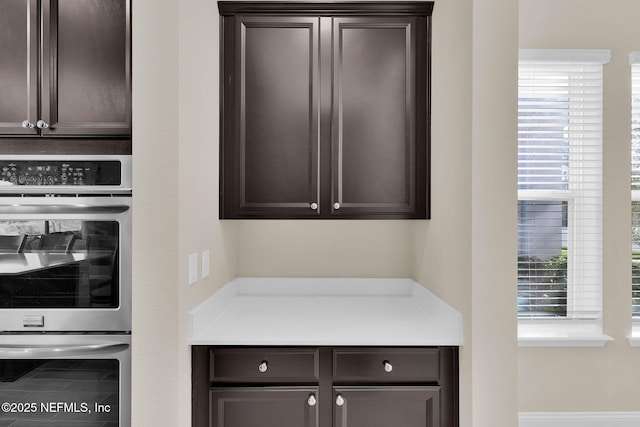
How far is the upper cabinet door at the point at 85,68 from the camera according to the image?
157cm

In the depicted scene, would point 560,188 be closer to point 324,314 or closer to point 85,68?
point 324,314

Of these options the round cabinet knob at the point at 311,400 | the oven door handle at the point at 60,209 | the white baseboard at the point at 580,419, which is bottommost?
the white baseboard at the point at 580,419

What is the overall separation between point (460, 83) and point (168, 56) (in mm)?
1079

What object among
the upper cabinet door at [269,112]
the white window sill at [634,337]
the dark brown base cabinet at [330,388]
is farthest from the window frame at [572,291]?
the upper cabinet door at [269,112]

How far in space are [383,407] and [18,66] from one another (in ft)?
6.45

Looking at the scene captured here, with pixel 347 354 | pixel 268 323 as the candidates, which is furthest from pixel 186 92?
pixel 347 354

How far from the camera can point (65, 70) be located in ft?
5.20

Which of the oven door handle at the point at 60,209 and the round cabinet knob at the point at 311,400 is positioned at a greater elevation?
the oven door handle at the point at 60,209

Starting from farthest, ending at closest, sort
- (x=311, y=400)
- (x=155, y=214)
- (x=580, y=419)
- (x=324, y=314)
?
(x=580, y=419), (x=324, y=314), (x=311, y=400), (x=155, y=214)

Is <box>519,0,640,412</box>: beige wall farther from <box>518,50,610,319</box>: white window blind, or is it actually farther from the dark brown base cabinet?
the dark brown base cabinet

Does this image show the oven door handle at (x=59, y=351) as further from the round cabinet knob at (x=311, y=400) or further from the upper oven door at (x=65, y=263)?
the round cabinet knob at (x=311, y=400)

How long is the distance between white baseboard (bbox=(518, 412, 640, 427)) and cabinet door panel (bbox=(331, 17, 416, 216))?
5.46 ft

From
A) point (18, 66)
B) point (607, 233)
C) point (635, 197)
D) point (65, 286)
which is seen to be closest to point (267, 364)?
point (65, 286)

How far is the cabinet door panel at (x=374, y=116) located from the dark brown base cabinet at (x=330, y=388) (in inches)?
28.8
